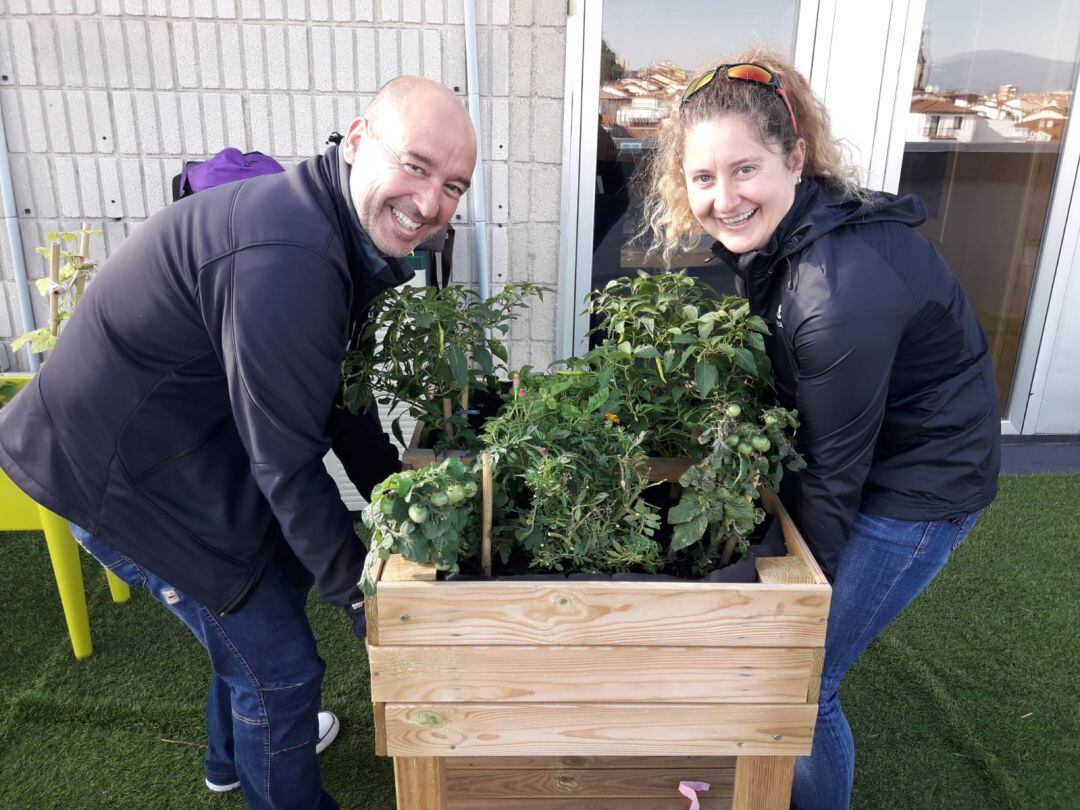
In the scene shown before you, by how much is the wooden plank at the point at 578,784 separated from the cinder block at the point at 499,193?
7.58ft

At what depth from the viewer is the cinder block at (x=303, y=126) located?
3.39 m

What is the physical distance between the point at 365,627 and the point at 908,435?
3.55ft

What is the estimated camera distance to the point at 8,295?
3609mm

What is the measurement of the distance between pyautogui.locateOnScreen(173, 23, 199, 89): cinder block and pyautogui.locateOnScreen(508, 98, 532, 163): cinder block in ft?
4.14

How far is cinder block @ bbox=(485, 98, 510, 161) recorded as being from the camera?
3.45m

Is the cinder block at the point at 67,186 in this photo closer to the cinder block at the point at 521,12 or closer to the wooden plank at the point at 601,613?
the cinder block at the point at 521,12

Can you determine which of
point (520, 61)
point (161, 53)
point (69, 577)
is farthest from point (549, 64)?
point (69, 577)

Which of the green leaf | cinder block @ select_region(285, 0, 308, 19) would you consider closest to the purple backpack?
cinder block @ select_region(285, 0, 308, 19)

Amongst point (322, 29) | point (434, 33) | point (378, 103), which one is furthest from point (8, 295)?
point (378, 103)

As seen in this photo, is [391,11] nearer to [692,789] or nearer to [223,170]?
[223,170]

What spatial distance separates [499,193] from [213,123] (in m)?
1.19

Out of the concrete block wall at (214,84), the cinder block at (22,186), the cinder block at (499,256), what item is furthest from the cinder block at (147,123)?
the cinder block at (499,256)

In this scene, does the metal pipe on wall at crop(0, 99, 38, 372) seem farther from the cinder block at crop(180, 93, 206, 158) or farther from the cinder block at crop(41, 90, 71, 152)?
the cinder block at crop(180, 93, 206, 158)

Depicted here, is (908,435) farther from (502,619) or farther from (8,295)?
(8,295)
